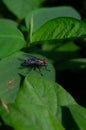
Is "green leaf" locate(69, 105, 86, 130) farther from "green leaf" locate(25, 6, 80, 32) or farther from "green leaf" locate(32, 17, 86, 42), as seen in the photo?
"green leaf" locate(25, 6, 80, 32)

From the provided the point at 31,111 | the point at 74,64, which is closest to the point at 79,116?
the point at 31,111

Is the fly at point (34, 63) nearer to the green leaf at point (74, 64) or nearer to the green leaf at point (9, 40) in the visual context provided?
the green leaf at point (9, 40)

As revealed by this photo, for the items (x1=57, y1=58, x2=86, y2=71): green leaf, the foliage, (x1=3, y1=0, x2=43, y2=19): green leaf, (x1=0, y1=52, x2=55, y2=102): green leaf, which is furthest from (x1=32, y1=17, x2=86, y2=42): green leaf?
(x1=3, y1=0, x2=43, y2=19): green leaf

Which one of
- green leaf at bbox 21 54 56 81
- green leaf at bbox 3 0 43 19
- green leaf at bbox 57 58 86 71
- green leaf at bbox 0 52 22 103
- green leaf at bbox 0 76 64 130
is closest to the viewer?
green leaf at bbox 0 76 64 130

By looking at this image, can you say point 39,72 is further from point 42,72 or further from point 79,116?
point 79,116

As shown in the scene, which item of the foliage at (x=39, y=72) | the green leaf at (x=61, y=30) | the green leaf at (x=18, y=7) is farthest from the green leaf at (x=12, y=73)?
the green leaf at (x=18, y=7)

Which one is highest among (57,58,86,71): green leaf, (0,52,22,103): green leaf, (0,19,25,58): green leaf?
(0,19,25,58): green leaf

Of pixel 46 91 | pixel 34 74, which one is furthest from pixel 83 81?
pixel 46 91

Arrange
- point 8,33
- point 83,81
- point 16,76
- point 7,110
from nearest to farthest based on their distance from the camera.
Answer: point 7,110
point 16,76
point 8,33
point 83,81

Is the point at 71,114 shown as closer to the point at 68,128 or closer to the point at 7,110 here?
the point at 68,128
